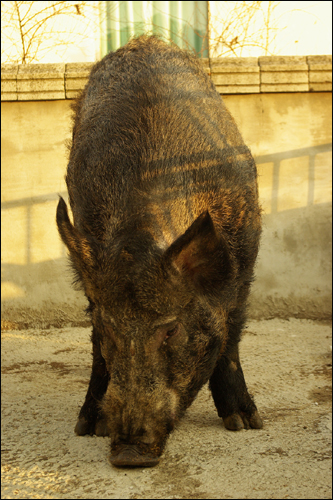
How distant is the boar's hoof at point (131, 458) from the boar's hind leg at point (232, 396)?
130cm

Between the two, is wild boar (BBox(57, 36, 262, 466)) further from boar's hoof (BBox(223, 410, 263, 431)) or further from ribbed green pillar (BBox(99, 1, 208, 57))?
ribbed green pillar (BBox(99, 1, 208, 57))

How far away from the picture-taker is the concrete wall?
696cm

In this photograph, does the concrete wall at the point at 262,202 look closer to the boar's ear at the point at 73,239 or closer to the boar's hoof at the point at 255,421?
the boar's hoof at the point at 255,421

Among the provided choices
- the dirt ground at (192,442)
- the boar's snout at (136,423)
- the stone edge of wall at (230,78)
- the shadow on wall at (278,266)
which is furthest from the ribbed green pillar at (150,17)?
the boar's snout at (136,423)

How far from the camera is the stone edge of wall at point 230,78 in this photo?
6832 millimetres

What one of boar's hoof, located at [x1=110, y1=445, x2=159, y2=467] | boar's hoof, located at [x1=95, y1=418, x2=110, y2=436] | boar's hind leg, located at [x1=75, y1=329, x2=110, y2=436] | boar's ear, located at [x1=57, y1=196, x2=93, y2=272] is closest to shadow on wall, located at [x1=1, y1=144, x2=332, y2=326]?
boar's hind leg, located at [x1=75, y1=329, x2=110, y2=436]

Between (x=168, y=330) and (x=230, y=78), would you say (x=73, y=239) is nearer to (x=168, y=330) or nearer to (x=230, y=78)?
(x=168, y=330)

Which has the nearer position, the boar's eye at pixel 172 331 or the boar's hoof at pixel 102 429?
the boar's eye at pixel 172 331

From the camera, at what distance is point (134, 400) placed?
3129mm

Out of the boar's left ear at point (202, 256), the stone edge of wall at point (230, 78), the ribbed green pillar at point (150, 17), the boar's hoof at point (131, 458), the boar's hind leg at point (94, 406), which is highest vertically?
the ribbed green pillar at point (150, 17)

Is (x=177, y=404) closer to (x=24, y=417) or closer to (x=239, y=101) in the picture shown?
(x=24, y=417)

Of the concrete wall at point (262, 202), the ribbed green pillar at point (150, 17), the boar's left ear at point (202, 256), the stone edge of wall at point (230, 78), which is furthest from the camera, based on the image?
the ribbed green pillar at point (150, 17)

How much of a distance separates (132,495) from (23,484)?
718mm

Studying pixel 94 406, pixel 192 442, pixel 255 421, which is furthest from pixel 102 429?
pixel 255 421
